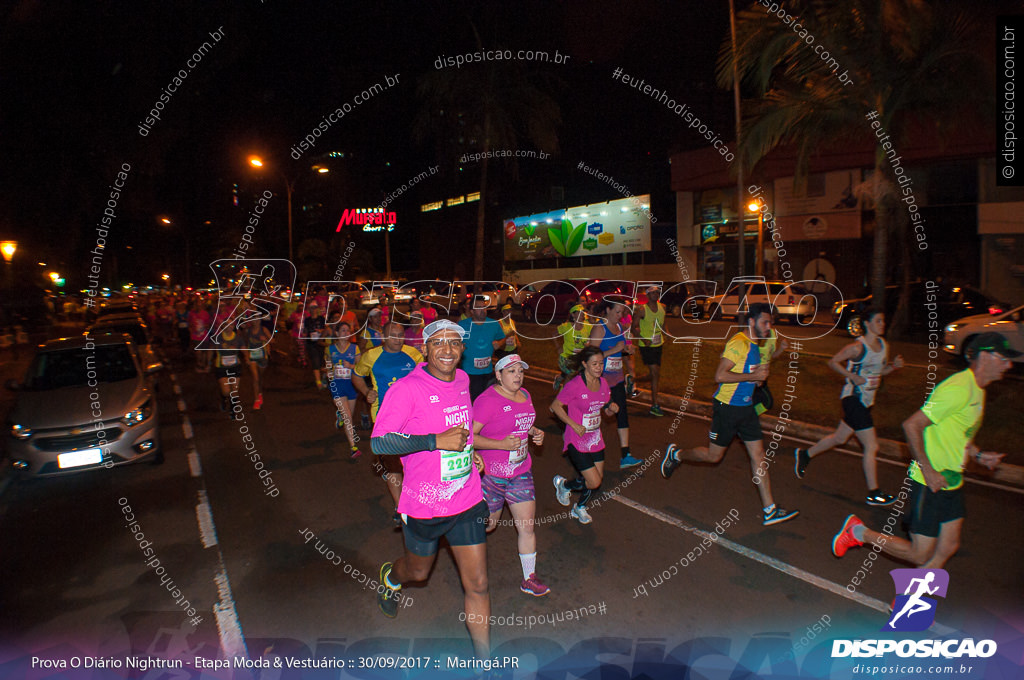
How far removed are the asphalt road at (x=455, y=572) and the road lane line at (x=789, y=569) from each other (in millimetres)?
20

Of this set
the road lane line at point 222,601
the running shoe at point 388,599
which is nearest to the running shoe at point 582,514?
the running shoe at point 388,599

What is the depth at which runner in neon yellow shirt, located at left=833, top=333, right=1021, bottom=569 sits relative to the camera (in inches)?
136

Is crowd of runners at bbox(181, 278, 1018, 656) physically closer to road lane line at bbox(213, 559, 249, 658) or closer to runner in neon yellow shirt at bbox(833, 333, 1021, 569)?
runner in neon yellow shirt at bbox(833, 333, 1021, 569)

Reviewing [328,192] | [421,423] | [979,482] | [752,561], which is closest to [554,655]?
[421,423]

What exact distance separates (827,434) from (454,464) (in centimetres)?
675

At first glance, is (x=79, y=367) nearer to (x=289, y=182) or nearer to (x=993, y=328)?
(x=993, y=328)

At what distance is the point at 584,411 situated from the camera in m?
5.01

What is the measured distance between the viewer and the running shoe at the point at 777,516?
17.3ft

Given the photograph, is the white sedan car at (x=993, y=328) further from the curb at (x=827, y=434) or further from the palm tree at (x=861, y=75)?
the curb at (x=827, y=434)

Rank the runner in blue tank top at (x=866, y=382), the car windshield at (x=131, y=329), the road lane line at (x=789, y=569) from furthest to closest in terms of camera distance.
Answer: the car windshield at (x=131, y=329) < the runner in blue tank top at (x=866, y=382) < the road lane line at (x=789, y=569)

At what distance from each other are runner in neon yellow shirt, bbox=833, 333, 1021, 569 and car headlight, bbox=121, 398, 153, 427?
777 centimetres

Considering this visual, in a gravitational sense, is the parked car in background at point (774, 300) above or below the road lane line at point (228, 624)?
above

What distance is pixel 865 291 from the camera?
2489 centimetres

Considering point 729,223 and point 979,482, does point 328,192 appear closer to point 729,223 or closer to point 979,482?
point 729,223
